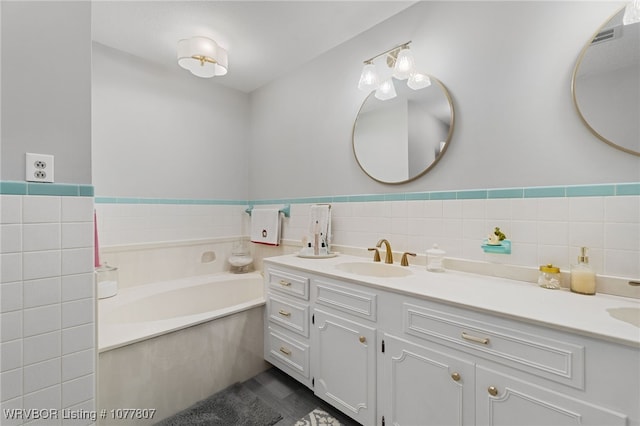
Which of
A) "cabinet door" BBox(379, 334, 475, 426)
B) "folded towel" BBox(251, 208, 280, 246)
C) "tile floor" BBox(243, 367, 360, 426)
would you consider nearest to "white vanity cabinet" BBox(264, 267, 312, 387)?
"tile floor" BBox(243, 367, 360, 426)

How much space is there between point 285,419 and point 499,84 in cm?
220

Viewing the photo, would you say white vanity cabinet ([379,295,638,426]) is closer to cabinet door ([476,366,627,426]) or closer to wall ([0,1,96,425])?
cabinet door ([476,366,627,426])

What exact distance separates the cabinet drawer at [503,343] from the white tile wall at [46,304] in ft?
4.53

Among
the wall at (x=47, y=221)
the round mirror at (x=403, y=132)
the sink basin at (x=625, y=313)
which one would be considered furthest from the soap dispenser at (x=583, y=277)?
the wall at (x=47, y=221)

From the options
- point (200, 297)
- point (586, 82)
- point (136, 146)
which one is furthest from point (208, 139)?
point (586, 82)

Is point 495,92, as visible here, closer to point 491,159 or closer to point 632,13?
point 491,159

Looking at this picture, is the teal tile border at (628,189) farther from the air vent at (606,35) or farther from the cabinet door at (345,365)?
the cabinet door at (345,365)

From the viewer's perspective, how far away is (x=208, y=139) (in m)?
2.85

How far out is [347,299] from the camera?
146 centimetres

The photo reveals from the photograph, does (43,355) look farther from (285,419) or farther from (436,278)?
(436,278)

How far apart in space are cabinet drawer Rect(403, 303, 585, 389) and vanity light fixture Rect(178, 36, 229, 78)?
2216mm

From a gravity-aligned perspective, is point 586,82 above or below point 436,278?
above

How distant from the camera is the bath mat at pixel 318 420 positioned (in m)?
1.53

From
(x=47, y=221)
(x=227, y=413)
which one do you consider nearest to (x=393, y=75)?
(x=47, y=221)
